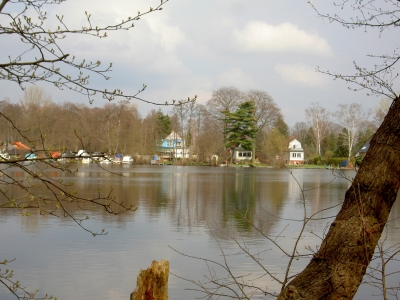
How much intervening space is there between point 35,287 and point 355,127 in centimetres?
5226

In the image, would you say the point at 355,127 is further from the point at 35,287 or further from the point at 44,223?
the point at 35,287

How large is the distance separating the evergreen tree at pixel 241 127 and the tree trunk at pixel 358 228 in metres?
56.4

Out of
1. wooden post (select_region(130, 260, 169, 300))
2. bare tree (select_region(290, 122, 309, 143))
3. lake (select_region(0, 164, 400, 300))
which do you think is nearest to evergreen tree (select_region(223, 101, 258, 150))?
bare tree (select_region(290, 122, 309, 143))

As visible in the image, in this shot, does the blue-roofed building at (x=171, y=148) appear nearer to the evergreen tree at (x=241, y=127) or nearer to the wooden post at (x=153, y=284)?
the evergreen tree at (x=241, y=127)

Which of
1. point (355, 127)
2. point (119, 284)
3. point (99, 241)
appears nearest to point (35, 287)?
point (119, 284)

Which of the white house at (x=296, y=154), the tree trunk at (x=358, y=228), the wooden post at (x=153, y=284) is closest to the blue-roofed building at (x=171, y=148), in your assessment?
the white house at (x=296, y=154)

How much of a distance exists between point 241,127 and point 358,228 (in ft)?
196

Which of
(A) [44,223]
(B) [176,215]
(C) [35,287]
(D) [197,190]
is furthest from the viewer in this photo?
(D) [197,190]

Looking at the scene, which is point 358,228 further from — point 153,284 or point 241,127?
point 241,127

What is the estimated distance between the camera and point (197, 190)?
2469 cm

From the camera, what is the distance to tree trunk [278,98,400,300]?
254 cm

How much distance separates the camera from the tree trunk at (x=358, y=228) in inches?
100.0

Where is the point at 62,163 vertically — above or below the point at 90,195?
above

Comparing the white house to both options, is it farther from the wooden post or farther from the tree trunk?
the tree trunk
